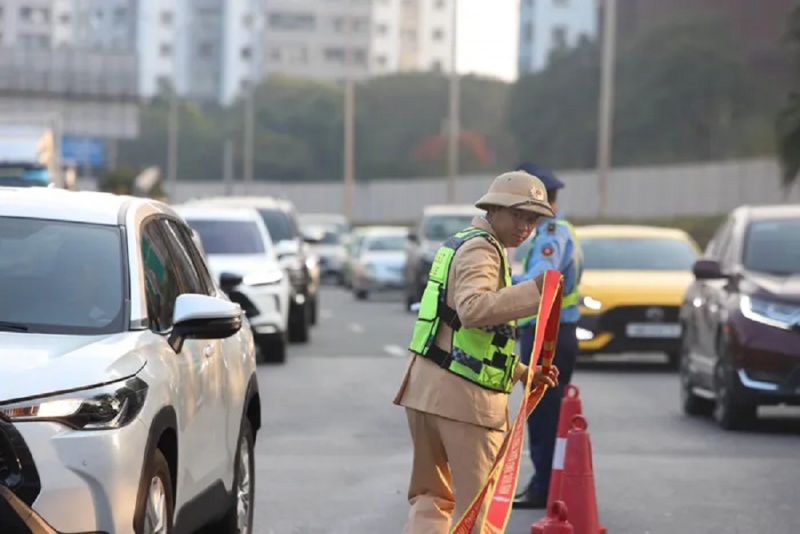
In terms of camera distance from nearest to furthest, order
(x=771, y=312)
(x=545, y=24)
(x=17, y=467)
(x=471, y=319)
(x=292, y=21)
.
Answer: (x=17, y=467) < (x=471, y=319) < (x=771, y=312) < (x=545, y=24) < (x=292, y=21)

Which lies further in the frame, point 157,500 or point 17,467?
point 157,500

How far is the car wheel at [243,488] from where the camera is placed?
346 inches

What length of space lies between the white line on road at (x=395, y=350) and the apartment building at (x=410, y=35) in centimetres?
15845

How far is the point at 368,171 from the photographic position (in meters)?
135

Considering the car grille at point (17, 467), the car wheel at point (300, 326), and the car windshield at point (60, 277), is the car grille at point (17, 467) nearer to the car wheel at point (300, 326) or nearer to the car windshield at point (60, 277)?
the car windshield at point (60, 277)

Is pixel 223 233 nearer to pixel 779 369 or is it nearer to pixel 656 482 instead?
pixel 779 369

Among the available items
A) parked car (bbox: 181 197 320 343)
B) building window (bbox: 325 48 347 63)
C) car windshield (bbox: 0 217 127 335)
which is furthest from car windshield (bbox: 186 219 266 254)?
building window (bbox: 325 48 347 63)

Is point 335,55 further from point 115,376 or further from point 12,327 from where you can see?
point 115,376

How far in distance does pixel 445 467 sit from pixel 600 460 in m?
6.01

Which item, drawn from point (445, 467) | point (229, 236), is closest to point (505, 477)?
point (445, 467)

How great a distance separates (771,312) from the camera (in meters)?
15.2

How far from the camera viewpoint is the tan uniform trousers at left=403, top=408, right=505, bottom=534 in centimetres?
752

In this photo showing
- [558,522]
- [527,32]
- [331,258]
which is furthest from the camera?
[527,32]

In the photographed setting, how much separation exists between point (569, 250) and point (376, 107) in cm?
12803
